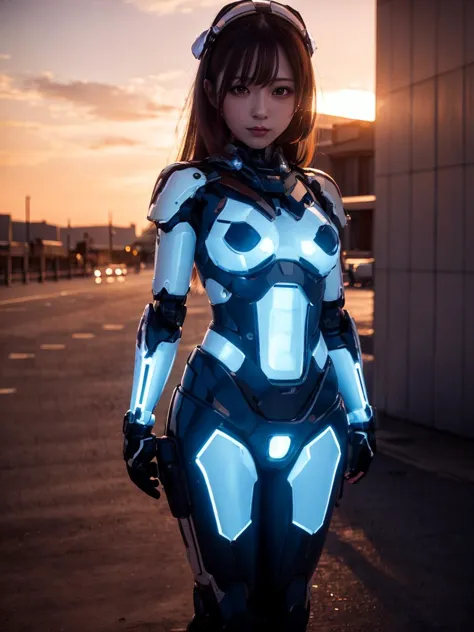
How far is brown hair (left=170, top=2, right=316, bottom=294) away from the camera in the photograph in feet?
8.78

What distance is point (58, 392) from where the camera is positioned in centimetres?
1038

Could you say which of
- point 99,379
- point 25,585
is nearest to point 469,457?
point 25,585

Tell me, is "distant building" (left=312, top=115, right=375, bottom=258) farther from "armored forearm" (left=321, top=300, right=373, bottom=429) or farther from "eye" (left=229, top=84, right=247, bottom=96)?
"eye" (left=229, top=84, right=247, bottom=96)

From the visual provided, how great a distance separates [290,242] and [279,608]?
109 cm

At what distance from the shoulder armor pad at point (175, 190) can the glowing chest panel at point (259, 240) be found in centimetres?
12

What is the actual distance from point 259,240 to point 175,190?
0.31 meters

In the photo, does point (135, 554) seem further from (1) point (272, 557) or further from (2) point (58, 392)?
(2) point (58, 392)

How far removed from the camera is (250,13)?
271 centimetres

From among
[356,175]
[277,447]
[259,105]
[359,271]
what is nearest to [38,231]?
[356,175]

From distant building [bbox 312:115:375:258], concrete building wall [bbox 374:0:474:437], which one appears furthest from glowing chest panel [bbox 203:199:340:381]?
distant building [bbox 312:115:375:258]

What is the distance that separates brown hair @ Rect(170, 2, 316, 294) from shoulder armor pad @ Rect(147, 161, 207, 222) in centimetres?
21

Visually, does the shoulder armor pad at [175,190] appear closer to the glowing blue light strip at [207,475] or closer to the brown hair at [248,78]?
the brown hair at [248,78]

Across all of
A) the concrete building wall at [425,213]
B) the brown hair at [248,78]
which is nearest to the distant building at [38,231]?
the concrete building wall at [425,213]

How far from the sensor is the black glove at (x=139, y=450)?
2652 mm
